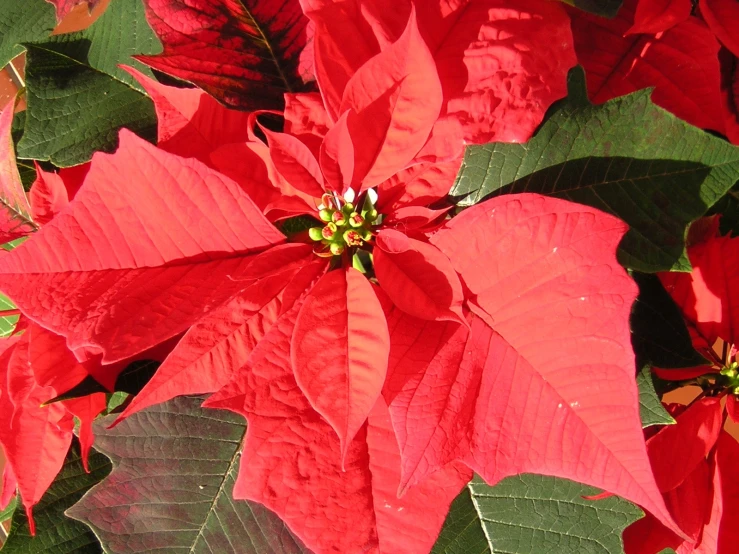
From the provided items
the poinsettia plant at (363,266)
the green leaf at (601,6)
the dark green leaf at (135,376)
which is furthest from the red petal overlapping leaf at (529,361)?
the dark green leaf at (135,376)

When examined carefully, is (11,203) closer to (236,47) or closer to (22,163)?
(22,163)

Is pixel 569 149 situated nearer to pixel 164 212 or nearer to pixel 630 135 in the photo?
pixel 630 135

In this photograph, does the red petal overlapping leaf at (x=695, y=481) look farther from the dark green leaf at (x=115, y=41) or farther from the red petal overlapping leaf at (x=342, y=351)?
the dark green leaf at (x=115, y=41)

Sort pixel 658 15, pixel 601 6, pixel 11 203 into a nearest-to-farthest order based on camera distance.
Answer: pixel 601 6 < pixel 658 15 < pixel 11 203

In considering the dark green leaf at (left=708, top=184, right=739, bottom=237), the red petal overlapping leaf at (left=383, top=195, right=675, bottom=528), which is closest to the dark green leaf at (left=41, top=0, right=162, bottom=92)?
the red petal overlapping leaf at (left=383, top=195, right=675, bottom=528)

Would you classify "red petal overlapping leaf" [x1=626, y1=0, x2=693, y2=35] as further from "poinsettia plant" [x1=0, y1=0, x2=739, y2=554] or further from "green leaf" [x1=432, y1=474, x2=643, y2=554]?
"green leaf" [x1=432, y1=474, x2=643, y2=554]

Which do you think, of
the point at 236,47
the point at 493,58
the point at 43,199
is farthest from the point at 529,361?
the point at 43,199
